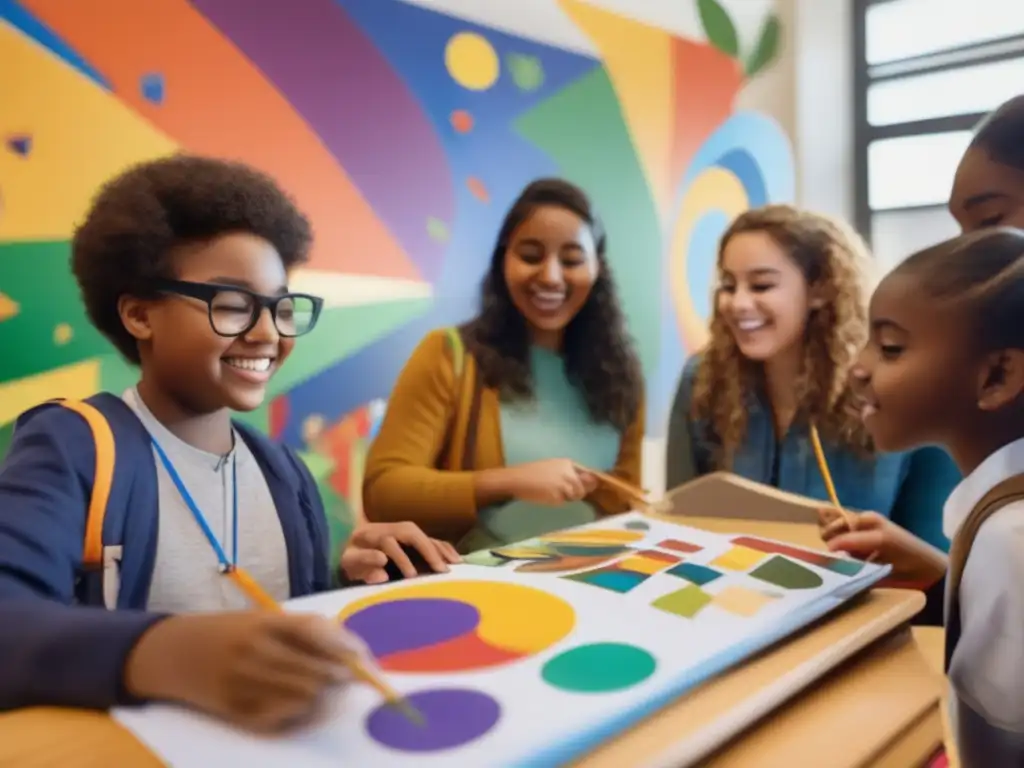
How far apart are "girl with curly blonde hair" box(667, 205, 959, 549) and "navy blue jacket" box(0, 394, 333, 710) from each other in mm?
534

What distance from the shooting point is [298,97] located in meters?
0.87

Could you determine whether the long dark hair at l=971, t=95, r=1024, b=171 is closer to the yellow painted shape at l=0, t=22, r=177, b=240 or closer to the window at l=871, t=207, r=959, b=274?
the yellow painted shape at l=0, t=22, r=177, b=240

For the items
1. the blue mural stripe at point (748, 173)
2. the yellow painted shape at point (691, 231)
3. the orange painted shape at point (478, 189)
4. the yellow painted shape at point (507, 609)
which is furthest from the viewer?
the blue mural stripe at point (748, 173)

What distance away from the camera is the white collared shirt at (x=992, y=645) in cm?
38

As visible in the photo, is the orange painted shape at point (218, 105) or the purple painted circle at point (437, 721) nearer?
the purple painted circle at point (437, 721)

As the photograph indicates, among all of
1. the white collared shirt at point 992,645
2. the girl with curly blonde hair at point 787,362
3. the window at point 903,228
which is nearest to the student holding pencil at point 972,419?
the white collared shirt at point 992,645

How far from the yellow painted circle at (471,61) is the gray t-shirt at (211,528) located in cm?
58

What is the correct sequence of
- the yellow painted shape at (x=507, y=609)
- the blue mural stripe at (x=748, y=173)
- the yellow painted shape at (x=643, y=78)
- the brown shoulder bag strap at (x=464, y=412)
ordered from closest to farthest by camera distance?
the yellow painted shape at (x=507, y=609) < the brown shoulder bag strap at (x=464, y=412) < the yellow painted shape at (x=643, y=78) < the blue mural stripe at (x=748, y=173)

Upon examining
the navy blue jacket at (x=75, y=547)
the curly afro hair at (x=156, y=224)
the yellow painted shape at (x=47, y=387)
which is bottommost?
the navy blue jacket at (x=75, y=547)

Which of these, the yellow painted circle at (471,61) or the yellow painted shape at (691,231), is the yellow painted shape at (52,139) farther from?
the yellow painted shape at (691,231)

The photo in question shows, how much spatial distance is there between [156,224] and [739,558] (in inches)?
18.4

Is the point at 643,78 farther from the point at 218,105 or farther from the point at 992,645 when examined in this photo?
the point at 992,645

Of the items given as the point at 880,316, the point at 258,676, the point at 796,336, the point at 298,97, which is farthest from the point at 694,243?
the point at 258,676

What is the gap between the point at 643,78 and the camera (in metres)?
1.34
